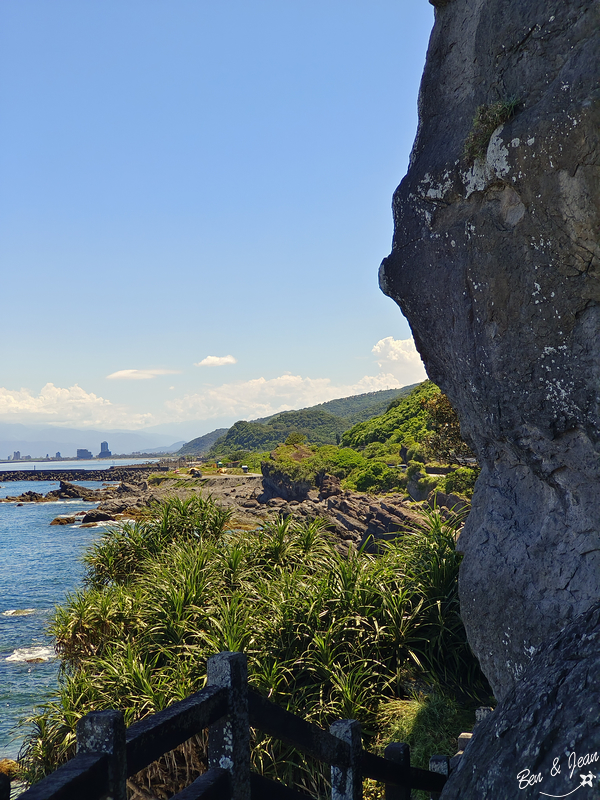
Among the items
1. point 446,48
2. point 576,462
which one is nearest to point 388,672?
point 576,462

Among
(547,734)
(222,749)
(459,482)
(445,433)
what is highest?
(445,433)

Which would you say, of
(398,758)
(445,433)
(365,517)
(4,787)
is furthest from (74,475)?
(4,787)

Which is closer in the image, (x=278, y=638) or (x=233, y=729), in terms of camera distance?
(x=233, y=729)

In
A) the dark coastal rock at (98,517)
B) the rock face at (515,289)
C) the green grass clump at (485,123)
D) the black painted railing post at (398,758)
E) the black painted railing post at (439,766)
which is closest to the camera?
the black painted railing post at (398,758)

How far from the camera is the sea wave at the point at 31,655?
17.9 metres

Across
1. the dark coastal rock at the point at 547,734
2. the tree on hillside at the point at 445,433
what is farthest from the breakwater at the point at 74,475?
the dark coastal rock at the point at 547,734

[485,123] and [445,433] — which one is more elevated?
[485,123]

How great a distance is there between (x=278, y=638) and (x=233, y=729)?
6.07m

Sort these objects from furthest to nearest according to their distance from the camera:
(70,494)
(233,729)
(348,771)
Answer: (70,494)
(348,771)
(233,729)

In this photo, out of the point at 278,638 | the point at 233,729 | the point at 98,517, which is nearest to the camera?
the point at 233,729

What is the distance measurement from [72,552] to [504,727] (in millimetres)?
40220

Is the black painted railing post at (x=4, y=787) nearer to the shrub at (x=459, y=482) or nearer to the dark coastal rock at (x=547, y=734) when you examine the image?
the dark coastal rock at (x=547, y=734)

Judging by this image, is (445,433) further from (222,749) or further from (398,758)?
(222,749)

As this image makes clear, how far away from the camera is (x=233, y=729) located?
2.60m
